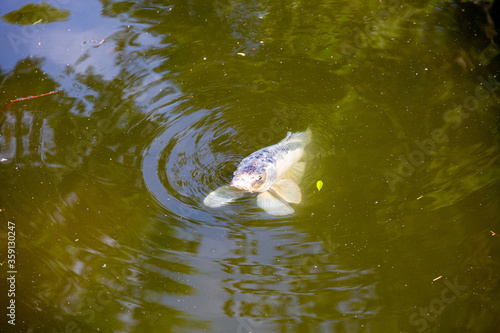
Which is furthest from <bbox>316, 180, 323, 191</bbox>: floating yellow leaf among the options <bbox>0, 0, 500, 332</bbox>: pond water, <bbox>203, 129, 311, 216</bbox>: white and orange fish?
<bbox>203, 129, 311, 216</bbox>: white and orange fish

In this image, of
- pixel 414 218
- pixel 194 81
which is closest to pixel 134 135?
pixel 194 81

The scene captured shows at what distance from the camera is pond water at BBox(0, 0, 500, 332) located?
101 inches

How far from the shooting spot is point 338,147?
327 centimetres

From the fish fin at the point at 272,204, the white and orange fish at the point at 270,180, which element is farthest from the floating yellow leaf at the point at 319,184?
the fish fin at the point at 272,204

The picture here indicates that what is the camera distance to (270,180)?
3.03 meters

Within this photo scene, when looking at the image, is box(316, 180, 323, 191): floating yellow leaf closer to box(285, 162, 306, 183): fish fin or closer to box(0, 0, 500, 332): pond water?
box(0, 0, 500, 332): pond water

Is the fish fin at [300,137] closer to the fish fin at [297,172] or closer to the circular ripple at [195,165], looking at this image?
the fish fin at [297,172]

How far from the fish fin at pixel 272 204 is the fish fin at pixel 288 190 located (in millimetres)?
42

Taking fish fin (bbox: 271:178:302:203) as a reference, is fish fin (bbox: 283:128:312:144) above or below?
above

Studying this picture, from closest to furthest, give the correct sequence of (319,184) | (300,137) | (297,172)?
(319,184)
(297,172)
(300,137)

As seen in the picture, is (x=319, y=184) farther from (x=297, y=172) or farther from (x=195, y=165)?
(x=195, y=165)

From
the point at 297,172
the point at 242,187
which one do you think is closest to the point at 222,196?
the point at 242,187

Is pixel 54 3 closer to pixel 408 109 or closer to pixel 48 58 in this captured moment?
pixel 48 58

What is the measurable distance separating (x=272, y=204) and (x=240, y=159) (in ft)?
1.64
